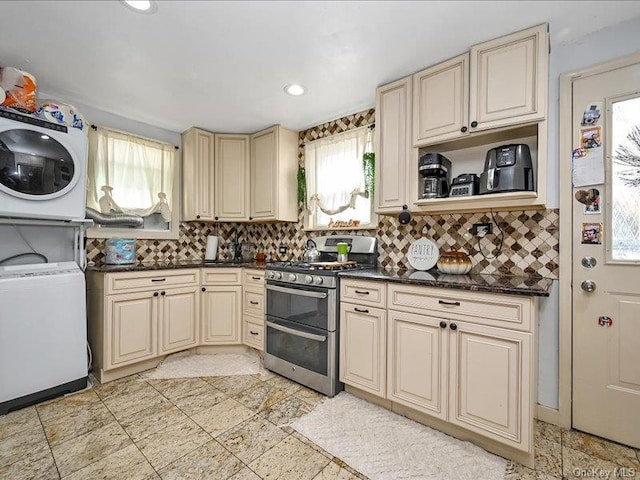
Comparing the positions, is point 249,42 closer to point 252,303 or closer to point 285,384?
point 252,303

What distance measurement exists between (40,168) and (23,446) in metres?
1.73

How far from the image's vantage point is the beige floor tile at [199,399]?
2133 mm

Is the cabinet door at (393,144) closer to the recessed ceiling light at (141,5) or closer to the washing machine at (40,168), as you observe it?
the recessed ceiling light at (141,5)

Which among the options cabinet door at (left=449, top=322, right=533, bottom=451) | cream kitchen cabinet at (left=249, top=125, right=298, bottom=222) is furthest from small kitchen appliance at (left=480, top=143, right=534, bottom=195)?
cream kitchen cabinet at (left=249, top=125, right=298, bottom=222)

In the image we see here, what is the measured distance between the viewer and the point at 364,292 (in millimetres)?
2158

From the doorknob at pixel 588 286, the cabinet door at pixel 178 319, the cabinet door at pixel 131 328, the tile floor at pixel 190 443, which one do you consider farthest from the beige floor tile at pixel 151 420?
the doorknob at pixel 588 286

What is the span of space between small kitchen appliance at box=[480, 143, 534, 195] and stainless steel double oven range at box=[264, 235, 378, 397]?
1.10 metres

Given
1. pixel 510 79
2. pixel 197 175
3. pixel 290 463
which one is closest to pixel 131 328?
pixel 197 175

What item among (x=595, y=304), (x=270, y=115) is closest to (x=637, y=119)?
(x=595, y=304)

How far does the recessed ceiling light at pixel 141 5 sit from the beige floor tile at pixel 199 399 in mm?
2396

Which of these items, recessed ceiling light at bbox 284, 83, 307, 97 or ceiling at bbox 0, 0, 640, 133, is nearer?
ceiling at bbox 0, 0, 640, 133

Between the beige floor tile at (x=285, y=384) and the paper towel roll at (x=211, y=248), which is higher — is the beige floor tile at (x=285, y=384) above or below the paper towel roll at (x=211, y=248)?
below

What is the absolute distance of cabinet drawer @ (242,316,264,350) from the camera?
9.73 ft

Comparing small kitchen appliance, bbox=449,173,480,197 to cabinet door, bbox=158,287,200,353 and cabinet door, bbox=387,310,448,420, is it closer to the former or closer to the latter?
cabinet door, bbox=387,310,448,420
